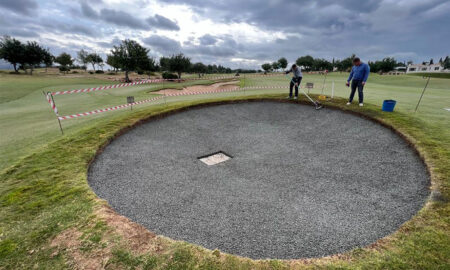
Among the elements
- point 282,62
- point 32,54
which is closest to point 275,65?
point 282,62

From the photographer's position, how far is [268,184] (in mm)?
5492

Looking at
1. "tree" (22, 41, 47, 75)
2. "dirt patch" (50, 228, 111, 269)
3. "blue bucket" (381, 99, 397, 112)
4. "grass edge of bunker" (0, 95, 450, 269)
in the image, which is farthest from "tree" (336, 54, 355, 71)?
"tree" (22, 41, 47, 75)

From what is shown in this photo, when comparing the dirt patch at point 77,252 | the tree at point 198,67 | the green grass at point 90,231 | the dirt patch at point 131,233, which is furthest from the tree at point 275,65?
the dirt patch at point 77,252

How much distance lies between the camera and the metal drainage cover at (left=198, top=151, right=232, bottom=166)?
22.6 ft

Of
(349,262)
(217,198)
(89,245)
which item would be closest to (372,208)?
(349,262)

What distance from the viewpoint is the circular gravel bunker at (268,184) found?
3.81 m

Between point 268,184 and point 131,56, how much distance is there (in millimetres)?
45886

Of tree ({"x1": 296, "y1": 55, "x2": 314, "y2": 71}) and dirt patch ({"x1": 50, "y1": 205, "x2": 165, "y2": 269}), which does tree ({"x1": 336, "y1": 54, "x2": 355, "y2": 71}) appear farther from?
dirt patch ({"x1": 50, "y1": 205, "x2": 165, "y2": 269})

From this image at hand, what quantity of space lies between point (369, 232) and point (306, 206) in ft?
3.93

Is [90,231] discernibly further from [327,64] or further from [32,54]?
[327,64]

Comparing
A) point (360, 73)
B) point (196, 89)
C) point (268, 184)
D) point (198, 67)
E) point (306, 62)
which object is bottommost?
point (268, 184)

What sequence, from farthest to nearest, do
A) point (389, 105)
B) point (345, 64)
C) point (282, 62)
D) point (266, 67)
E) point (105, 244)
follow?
point (266, 67), point (282, 62), point (345, 64), point (389, 105), point (105, 244)

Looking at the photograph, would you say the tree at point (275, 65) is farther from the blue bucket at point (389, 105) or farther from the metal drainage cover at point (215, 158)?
the metal drainage cover at point (215, 158)

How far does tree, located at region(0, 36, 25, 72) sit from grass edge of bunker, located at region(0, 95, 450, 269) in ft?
234
